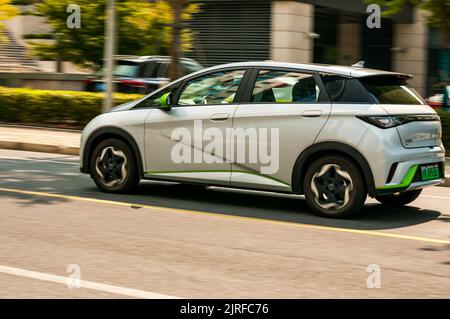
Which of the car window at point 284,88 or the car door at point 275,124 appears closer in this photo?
the car door at point 275,124

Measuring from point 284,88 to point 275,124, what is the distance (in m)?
0.42

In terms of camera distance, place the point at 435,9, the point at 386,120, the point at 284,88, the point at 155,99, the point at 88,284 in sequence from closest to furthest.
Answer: the point at 88,284
the point at 386,120
the point at 284,88
the point at 155,99
the point at 435,9

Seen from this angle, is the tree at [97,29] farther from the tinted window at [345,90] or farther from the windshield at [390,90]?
the tinted window at [345,90]

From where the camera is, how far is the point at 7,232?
702cm

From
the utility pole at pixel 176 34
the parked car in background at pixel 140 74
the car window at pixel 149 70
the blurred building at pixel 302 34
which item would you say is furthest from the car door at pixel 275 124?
the blurred building at pixel 302 34

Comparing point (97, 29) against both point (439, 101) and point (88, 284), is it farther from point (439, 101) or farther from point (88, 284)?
point (88, 284)

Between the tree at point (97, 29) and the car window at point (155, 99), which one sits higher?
the tree at point (97, 29)

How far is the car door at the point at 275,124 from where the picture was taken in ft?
26.5

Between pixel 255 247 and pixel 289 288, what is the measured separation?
4.37 feet

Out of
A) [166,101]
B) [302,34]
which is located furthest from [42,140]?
[302,34]

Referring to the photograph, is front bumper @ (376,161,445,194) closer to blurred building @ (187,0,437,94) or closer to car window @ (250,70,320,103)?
car window @ (250,70,320,103)

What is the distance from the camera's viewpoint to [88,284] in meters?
5.30

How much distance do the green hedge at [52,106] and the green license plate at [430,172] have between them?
10585mm
